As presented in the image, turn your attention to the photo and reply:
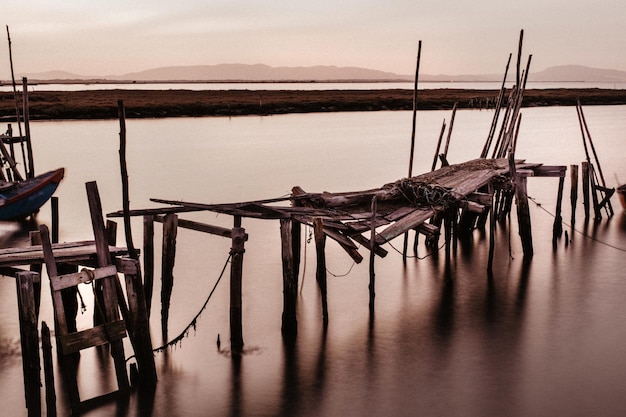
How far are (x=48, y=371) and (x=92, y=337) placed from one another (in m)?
0.59

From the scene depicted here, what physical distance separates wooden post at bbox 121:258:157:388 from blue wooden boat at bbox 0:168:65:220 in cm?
1165

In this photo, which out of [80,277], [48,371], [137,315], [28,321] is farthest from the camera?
[137,315]

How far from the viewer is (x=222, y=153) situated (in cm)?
4072

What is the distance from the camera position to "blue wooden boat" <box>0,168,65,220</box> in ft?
63.4

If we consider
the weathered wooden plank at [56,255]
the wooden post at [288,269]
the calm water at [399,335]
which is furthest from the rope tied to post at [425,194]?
the weathered wooden plank at [56,255]

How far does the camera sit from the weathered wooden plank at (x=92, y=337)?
820cm

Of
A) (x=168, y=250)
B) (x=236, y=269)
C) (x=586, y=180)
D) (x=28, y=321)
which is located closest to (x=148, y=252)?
(x=168, y=250)

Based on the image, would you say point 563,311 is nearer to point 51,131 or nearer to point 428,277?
point 428,277

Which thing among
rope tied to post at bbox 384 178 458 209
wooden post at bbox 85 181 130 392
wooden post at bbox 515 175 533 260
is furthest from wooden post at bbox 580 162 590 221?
wooden post at bbox 85 181 130 392

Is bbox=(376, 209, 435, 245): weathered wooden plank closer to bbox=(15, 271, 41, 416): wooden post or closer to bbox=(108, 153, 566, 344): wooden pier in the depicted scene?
bbox=(108, 153, 566, 344): wooden pier

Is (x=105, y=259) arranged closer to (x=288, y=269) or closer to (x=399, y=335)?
(x=288, y=269)

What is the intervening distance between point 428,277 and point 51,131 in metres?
41.1

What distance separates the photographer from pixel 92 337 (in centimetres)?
848

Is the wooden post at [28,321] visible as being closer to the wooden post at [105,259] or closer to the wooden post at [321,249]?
the wooden post at [105,259]
